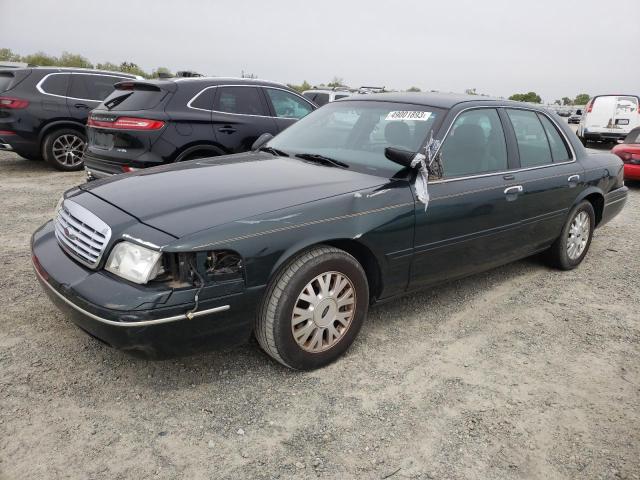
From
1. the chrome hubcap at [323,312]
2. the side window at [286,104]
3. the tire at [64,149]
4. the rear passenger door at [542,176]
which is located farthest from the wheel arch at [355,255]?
the tire at [64,149]

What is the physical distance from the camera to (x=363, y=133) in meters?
3.72

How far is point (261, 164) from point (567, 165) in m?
2.72

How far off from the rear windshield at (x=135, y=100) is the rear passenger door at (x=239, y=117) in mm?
688

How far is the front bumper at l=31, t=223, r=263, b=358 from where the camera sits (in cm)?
237

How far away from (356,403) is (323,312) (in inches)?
20.3

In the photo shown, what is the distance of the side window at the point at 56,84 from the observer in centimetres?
859

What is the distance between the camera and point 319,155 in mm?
3629

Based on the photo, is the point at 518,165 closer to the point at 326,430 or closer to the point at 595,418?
the point at 595,418

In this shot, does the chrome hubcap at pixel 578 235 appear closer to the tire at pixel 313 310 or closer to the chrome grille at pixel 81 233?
the tire at pixel 313 310

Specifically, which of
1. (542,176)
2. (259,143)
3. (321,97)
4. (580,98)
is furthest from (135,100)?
(580,98)

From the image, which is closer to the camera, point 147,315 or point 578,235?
point 147,315

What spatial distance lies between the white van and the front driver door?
14.5m

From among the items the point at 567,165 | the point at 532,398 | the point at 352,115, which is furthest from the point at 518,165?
the point at 532,398

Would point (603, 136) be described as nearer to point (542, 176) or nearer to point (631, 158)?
point (631, 158)
